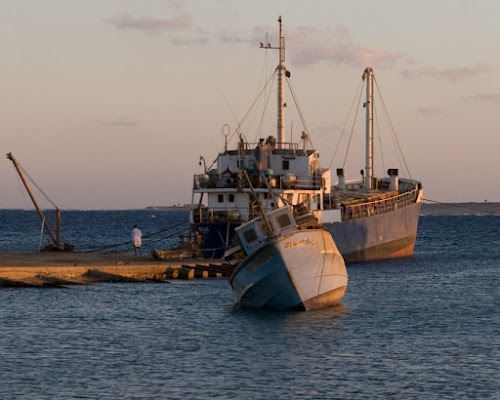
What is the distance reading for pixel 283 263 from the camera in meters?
43.5

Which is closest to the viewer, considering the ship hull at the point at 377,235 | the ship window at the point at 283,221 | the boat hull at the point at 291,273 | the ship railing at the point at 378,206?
the boat hull at the point at 291,273

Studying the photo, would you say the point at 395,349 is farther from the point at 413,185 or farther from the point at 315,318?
the point at 413,185

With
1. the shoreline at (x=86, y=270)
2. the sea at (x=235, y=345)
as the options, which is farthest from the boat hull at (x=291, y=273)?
the shoreline at (x=86, y=270)

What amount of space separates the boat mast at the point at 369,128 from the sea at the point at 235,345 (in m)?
32.4

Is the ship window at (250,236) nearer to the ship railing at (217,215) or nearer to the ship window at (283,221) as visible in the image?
the ship window at (283,221)

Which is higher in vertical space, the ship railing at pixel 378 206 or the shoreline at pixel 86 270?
the ship railing at pixel 378 206

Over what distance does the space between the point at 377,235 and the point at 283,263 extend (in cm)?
3698

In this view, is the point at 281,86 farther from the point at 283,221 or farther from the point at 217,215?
the point at 283,221

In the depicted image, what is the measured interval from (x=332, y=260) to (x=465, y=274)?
2757 cm

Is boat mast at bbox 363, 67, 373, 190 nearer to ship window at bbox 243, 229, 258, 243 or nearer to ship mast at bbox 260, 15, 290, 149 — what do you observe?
ship mast at bbox 260, 15, 290, 149

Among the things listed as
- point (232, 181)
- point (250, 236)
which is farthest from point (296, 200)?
point (250, 236)

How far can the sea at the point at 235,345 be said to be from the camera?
31.8m

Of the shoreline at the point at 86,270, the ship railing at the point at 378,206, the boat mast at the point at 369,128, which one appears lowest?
the shoreline at the point at 86,270

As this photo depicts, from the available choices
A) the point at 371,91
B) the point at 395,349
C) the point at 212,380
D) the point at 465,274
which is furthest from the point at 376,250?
the point at 212,380
